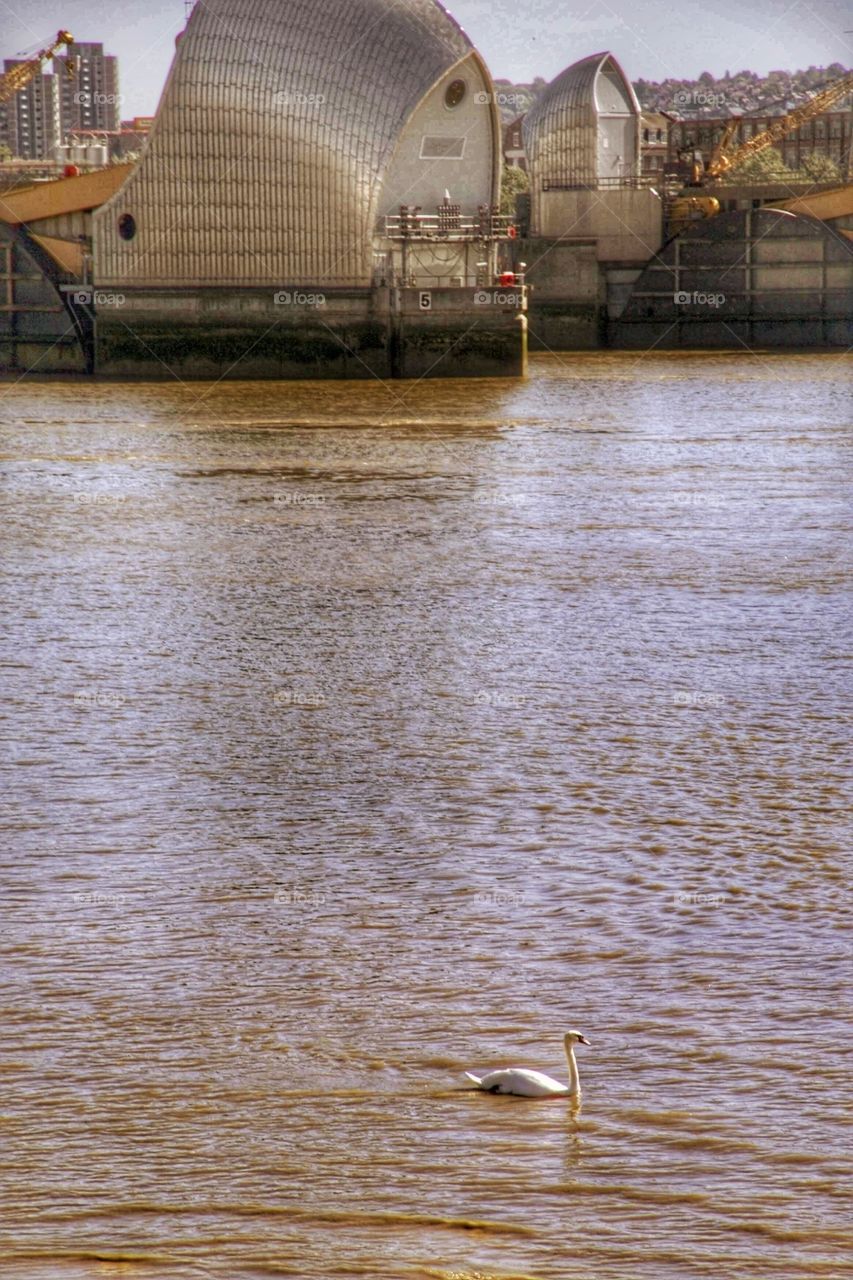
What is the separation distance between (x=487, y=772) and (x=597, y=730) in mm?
1028

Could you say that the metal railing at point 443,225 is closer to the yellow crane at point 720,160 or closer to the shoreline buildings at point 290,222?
the shoreline buildings at point 290,222

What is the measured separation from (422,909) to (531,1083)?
177cm

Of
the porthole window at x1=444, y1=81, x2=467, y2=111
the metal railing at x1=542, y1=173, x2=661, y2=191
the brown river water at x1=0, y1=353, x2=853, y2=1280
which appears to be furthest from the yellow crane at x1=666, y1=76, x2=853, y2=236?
the brown river water at x1=0, y1=353, x2=853, y2=1280

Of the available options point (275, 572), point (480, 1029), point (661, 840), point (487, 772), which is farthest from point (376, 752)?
point (275, 572)

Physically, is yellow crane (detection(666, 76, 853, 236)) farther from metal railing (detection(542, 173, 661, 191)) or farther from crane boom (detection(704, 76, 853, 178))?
metal railing (detection(542, 173, 661, 191))

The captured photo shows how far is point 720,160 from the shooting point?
234 ft

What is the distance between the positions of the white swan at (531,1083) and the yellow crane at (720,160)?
5536 centimetres

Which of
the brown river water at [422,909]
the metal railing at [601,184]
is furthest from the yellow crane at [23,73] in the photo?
the brown river water at [422,909]

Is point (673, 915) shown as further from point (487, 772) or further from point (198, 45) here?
point (198, 45)

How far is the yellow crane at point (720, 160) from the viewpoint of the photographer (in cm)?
6016

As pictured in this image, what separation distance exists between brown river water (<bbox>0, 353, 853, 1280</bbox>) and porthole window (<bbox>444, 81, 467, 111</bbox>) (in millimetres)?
30580

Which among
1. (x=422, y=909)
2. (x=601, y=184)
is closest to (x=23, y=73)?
(x=601, y=184)

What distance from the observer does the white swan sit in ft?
18.5

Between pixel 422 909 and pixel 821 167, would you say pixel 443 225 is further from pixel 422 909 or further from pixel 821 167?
pixel 821 167
